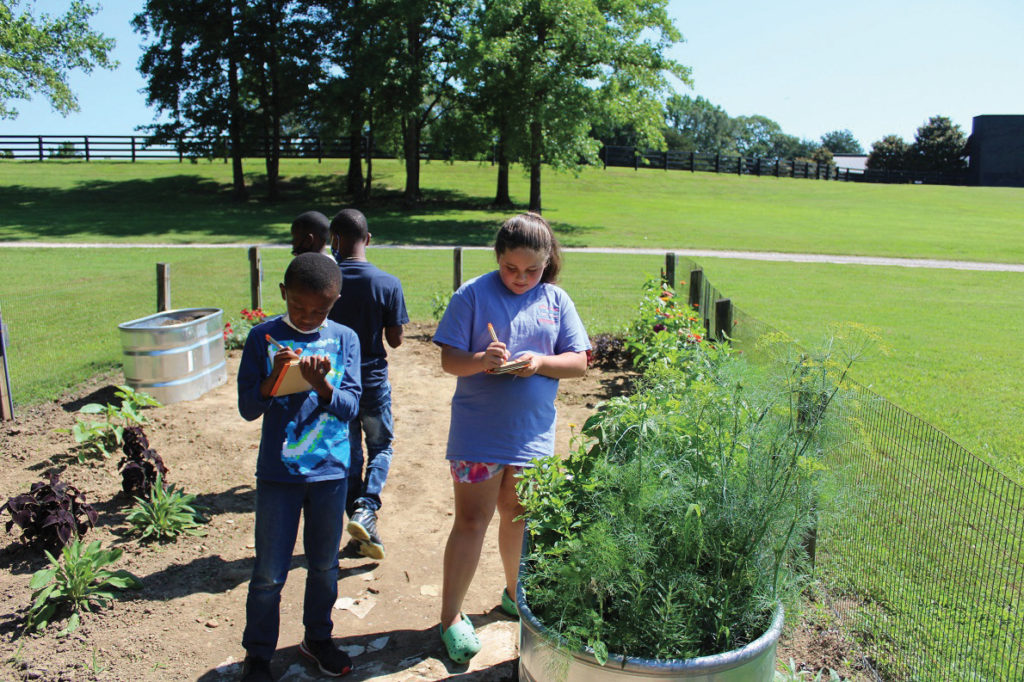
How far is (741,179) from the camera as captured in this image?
152 feet

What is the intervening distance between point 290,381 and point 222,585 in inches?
64.6

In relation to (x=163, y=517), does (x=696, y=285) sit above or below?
above

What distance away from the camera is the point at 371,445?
4.38 meters

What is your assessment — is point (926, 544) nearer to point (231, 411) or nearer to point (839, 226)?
point (231, 411)

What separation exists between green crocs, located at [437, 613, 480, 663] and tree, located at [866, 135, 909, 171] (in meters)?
69.8

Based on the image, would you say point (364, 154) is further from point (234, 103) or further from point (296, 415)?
point (296, 415)

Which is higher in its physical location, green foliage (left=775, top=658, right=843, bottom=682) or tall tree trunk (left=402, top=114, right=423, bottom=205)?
tall tree trunk (left=402, top=114, right=423, bottom=205)

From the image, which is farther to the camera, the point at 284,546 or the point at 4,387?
the point at 4,387

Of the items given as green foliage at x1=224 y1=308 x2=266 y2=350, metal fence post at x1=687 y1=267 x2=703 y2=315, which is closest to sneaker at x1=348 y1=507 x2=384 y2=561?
metal fence post at x1=687 y1=267 x2=703 y2=315

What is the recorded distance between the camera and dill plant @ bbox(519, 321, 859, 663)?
208cm

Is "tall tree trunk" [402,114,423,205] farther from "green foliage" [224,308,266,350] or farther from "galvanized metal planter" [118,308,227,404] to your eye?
"galvanized metal planter" [118,308,227,404]

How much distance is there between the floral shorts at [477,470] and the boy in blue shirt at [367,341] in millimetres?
1165

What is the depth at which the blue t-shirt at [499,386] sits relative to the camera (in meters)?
3.01

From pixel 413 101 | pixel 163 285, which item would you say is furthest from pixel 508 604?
pixel 413 101
